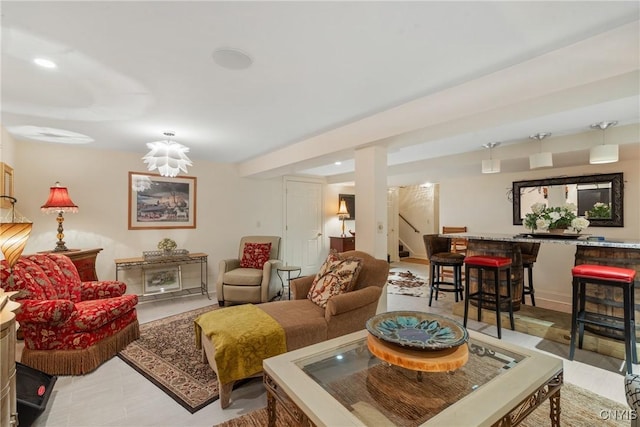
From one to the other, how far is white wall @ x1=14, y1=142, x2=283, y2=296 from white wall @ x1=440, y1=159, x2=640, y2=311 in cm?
388

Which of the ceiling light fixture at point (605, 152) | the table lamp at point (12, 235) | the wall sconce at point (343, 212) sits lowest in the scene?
the table lamp at point (12, 235)

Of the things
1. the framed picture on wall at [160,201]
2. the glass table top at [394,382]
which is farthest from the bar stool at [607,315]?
the framed picture on wall at [160,201]

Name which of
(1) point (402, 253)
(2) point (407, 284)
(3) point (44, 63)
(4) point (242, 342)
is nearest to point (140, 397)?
(4) point (242, 342)

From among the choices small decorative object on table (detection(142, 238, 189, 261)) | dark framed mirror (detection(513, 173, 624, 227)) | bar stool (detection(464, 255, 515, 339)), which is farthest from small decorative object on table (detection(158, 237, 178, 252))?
dark framed mirror (detection(513, 173, 624, 227))

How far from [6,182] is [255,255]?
9.48 feet

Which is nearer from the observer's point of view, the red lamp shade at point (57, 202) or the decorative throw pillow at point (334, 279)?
the decorative throw pillow at point (334, 279)

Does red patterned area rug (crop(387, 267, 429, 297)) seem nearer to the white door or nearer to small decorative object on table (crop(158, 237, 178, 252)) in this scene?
the white door

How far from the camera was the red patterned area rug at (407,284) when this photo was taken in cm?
487

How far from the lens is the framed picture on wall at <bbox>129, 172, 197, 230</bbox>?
438 centimetres

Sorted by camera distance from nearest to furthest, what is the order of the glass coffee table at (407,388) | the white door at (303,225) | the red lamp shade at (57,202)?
the glass coffee table at (407,388), the red lamp shade at (57,202), the white door at (303,225)

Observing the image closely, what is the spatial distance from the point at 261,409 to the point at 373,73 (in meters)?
2.38

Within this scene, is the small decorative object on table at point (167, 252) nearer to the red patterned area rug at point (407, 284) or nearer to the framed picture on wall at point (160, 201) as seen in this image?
the framed picture on wall at point (160, 201)

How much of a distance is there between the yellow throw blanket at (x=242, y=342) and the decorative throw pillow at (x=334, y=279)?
1.89ft

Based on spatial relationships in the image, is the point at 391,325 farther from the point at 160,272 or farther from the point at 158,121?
the point at 160,272
